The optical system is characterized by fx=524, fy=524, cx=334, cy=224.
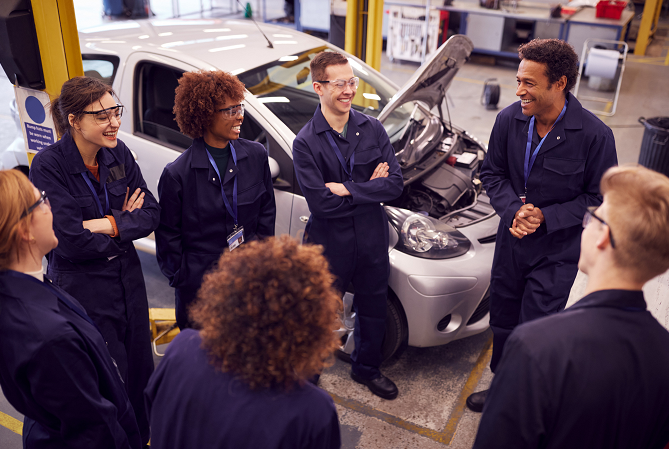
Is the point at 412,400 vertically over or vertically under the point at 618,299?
under

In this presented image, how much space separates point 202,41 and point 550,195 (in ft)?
8.66

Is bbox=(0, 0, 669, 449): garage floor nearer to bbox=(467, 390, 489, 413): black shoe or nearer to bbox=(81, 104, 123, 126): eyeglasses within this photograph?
bbox=(467, 390, 489, 413): black shoe

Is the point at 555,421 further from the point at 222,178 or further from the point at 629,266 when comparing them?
the point at 222,178

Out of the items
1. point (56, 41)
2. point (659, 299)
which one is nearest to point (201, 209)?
point (56, 41)

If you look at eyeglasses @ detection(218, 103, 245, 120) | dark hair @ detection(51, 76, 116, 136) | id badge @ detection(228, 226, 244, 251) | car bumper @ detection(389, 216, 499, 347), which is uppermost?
dark hair @ detection(51, 76, 116, 136)

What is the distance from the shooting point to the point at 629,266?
1.33 metres

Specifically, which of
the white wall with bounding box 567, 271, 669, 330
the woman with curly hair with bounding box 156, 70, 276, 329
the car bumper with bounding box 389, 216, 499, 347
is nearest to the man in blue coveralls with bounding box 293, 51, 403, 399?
the car bumper with bounding box 389, 216, 499, 347

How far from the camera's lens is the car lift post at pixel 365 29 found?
17.0ft

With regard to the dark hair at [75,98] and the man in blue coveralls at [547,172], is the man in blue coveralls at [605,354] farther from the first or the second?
the dark hair at [75,98]

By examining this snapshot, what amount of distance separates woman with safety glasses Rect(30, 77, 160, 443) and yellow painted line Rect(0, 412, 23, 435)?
35.4 inches

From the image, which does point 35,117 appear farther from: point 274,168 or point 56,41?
point 274,168

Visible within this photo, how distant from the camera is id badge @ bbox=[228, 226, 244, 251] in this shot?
2613 mm

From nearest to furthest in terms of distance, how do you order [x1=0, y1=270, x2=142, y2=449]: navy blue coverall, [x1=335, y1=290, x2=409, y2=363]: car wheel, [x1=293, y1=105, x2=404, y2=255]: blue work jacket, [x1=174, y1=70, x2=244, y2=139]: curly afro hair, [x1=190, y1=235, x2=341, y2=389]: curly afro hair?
[x1=190, y1=235, x2=341, y2=389]: curly afro hair < [x1=0, y1=270, x2=142, y2=449]: navy blue coverall < [x1=174, y1=70, x2=244, y2=139]: curly afro hair < [x1=293, y1=105, x2=404, y2=255]: blue work jacket < [x1=335, y1=290, x2=409, y2=363]: car wheel

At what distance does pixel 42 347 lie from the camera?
4.78ft
